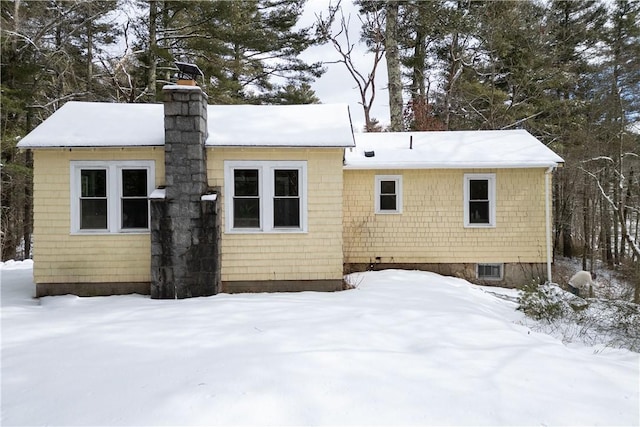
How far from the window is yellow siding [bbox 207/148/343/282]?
4.74 metres

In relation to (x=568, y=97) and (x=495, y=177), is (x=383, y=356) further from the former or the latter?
(x=568, y=97)

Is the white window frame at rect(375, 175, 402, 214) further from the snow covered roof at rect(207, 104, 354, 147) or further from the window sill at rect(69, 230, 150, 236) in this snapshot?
the window sill at rect(69, 230, 150, 236)

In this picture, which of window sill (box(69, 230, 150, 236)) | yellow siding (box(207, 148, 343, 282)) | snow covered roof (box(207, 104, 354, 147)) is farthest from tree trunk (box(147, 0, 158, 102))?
yellow siding (box(207, 148, 343, 282))

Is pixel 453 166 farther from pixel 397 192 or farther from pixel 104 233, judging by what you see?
pixel 104 233

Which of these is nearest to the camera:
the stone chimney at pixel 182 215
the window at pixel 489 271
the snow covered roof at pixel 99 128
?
the stone chimney at pixel 182 215

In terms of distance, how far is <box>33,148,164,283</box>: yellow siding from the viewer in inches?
285

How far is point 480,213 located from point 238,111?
275 inches

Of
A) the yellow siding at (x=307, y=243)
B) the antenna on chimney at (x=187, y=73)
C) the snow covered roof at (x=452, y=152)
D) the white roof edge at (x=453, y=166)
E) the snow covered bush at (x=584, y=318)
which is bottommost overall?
the snow covered bush at (x=584, y=318)

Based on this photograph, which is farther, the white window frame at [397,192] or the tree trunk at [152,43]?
the tree trunk at [152,43]

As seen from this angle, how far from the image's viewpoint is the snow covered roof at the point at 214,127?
718 cm

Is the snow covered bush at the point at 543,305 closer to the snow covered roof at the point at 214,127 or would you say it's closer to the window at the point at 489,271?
the window at the point at 489,271

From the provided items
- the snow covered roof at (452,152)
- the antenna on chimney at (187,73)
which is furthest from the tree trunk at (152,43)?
the snow covered roof at (452,152)

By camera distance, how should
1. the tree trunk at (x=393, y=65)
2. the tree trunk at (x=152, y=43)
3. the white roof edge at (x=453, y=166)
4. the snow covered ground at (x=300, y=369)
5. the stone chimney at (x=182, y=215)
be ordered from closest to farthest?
1. the snow covered ground at (x=300, y=369)
2. the stone chimney at (x=182, y=215)
3. the white roof edge at (x=453, y=166)
4. the tree trunk at (x=393, y=65)
5. the tree trunk at (x=152, y=43)

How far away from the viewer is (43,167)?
7207 millimetres
